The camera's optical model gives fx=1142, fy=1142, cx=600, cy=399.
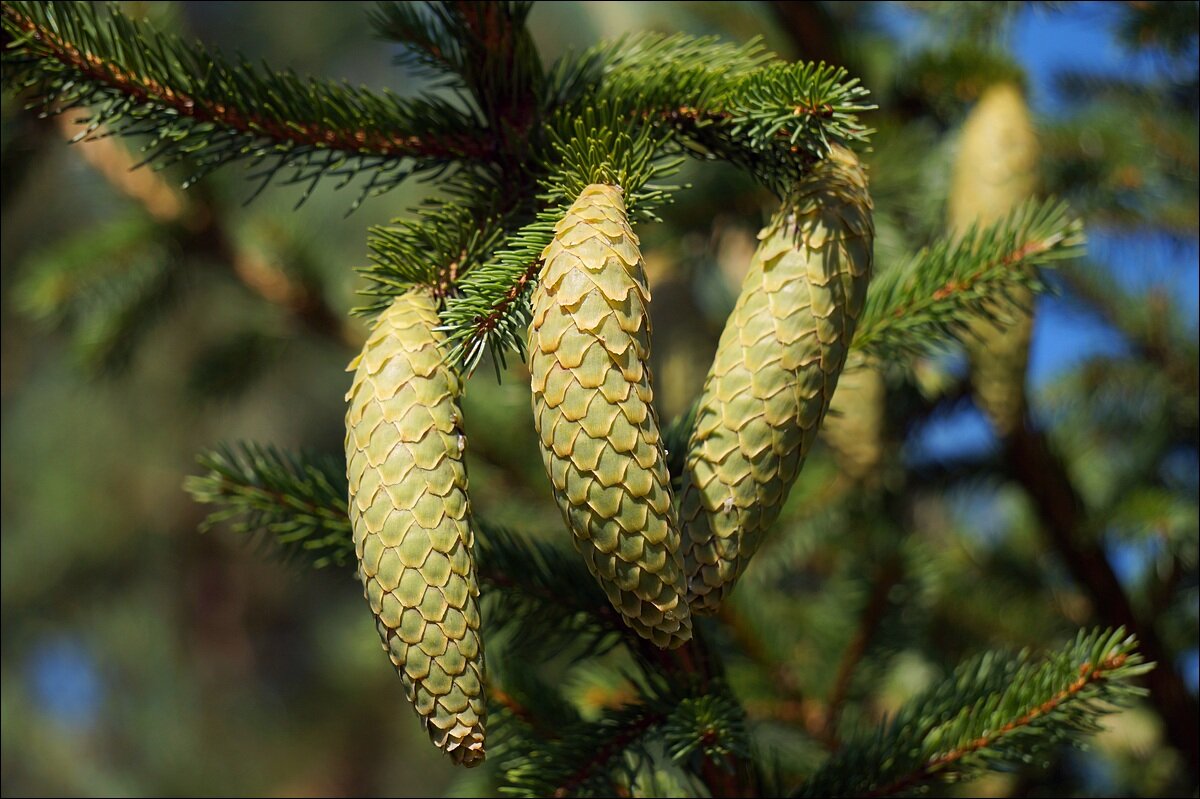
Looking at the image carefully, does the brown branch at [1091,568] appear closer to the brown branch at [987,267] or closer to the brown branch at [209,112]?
the brown branch at [987,267]

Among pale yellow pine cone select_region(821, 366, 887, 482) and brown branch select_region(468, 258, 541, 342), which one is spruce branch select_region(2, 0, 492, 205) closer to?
brown branch select_region(468, 258, 541, 342)

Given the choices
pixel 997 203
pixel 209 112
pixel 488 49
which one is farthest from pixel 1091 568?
pixel 209 112

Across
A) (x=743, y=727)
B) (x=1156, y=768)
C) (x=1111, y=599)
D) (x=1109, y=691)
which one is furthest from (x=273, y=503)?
(x=1156, y=768)

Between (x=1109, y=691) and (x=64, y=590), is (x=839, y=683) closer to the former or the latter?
(x=1109, y=691)

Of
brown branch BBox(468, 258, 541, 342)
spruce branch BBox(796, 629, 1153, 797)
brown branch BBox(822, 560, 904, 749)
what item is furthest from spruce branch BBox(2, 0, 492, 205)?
brown branch BBox(822, 560, 904, 749)

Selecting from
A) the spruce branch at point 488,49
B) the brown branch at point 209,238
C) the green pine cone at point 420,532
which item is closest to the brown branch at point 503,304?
the green pine cone at point 420,532

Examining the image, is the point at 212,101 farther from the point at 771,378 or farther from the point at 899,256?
the point at 899,256
